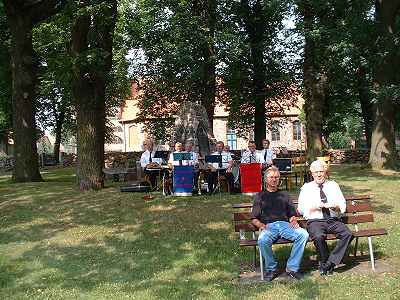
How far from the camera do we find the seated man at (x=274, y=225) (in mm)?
7102

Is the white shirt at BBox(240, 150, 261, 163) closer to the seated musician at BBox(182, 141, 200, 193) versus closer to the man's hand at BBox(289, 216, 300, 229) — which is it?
the seated musician at BBox(182, 141, 200, 193)

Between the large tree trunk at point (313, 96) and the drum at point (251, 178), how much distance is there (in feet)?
34.8

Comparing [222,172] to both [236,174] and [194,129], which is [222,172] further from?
[194,129]

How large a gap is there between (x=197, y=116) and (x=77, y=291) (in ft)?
39.3

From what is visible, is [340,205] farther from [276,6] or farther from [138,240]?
[276,6]

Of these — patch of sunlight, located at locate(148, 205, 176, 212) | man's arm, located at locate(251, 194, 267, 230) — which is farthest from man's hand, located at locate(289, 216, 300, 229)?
patch of sunlight, located at locate(148, 205, 176, 212)

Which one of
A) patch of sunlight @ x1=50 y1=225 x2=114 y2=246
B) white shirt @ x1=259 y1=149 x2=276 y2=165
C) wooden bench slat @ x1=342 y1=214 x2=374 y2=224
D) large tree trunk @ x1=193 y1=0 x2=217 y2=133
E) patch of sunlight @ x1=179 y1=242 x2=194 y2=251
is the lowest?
patch of sunlight @ x1=179 y1=242 x2=194 y2=251

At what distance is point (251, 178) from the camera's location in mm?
14203

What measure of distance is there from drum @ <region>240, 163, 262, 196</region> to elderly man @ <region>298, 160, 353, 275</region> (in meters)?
6.47

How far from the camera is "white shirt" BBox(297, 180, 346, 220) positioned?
7.45 m

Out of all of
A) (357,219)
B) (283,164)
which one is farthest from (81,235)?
(283,164)

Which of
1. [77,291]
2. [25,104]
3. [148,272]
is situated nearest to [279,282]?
[148,272]

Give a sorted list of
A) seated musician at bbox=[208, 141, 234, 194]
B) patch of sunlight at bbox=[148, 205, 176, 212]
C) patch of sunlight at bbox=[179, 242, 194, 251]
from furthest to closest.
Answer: seated musician at bbox=[208, 141, 234, 194]
patch of sunlight at bbox=[148, 205, 176, 212]
patch of sunlight at bbox=[179, 242, 194, 251]

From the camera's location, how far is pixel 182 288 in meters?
6.89
